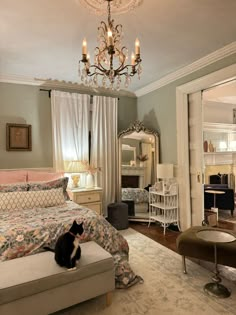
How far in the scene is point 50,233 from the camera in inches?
86.7

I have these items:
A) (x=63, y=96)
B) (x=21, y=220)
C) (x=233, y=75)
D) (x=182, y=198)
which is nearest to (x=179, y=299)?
(x=21, y=220)

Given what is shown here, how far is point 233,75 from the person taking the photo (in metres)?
3.00

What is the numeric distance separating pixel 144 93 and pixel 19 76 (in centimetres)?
243

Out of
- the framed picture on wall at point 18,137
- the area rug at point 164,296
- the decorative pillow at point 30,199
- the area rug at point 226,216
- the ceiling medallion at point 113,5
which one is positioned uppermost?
the ceiling medallion at point 113,5

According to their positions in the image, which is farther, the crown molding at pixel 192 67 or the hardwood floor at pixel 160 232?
the hardwood floor at pixel 160 232

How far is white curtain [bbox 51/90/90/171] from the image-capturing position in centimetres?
418

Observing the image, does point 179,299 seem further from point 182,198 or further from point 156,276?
point 182,198

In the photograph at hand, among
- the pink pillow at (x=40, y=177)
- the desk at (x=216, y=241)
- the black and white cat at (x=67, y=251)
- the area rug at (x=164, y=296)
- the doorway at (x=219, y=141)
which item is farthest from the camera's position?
the doorway at (x=219, y=141)

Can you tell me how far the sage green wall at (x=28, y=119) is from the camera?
3.95 m

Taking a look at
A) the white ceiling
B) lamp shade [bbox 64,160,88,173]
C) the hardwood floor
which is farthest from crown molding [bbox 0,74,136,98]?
the hardwood floor

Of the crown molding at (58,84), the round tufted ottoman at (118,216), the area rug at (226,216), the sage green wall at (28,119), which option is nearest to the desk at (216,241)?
the round tufted ottoman at (118,216)

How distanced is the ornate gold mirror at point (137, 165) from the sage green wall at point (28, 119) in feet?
4.79

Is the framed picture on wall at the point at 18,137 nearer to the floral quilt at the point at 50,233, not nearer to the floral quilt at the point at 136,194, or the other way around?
the floral quilt at the point at 50,233

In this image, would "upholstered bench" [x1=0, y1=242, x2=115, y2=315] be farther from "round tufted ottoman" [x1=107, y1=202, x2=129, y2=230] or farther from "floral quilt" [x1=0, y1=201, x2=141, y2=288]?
"round tufted ottoman" [x1=107, y1=202, x2=129, y2=230]
